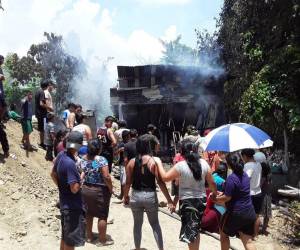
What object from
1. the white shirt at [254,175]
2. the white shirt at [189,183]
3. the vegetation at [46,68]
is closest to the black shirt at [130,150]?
the white shirt at [254,175]

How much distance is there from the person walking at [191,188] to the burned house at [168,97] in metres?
13.8

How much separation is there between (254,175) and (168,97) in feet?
41.3

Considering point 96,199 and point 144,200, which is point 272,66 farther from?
point 144,200

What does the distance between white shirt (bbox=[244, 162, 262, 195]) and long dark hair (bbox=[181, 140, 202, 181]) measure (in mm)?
1441

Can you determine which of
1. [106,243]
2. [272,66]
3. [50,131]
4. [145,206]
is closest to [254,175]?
[145,206]

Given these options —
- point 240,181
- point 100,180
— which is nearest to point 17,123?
point 100,180

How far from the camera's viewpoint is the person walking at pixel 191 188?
5.46 m

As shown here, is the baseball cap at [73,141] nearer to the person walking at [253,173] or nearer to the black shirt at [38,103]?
the person walking at [253,173]

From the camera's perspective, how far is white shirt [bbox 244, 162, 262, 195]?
6660 millimetres

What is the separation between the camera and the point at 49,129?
10656mm

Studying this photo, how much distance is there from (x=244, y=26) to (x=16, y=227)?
1124 cm

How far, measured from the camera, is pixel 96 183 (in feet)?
21.7

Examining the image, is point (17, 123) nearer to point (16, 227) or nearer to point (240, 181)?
point (16, 227)

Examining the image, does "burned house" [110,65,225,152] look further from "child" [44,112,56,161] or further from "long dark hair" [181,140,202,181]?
"long dark hair" [181,140,202,181]
